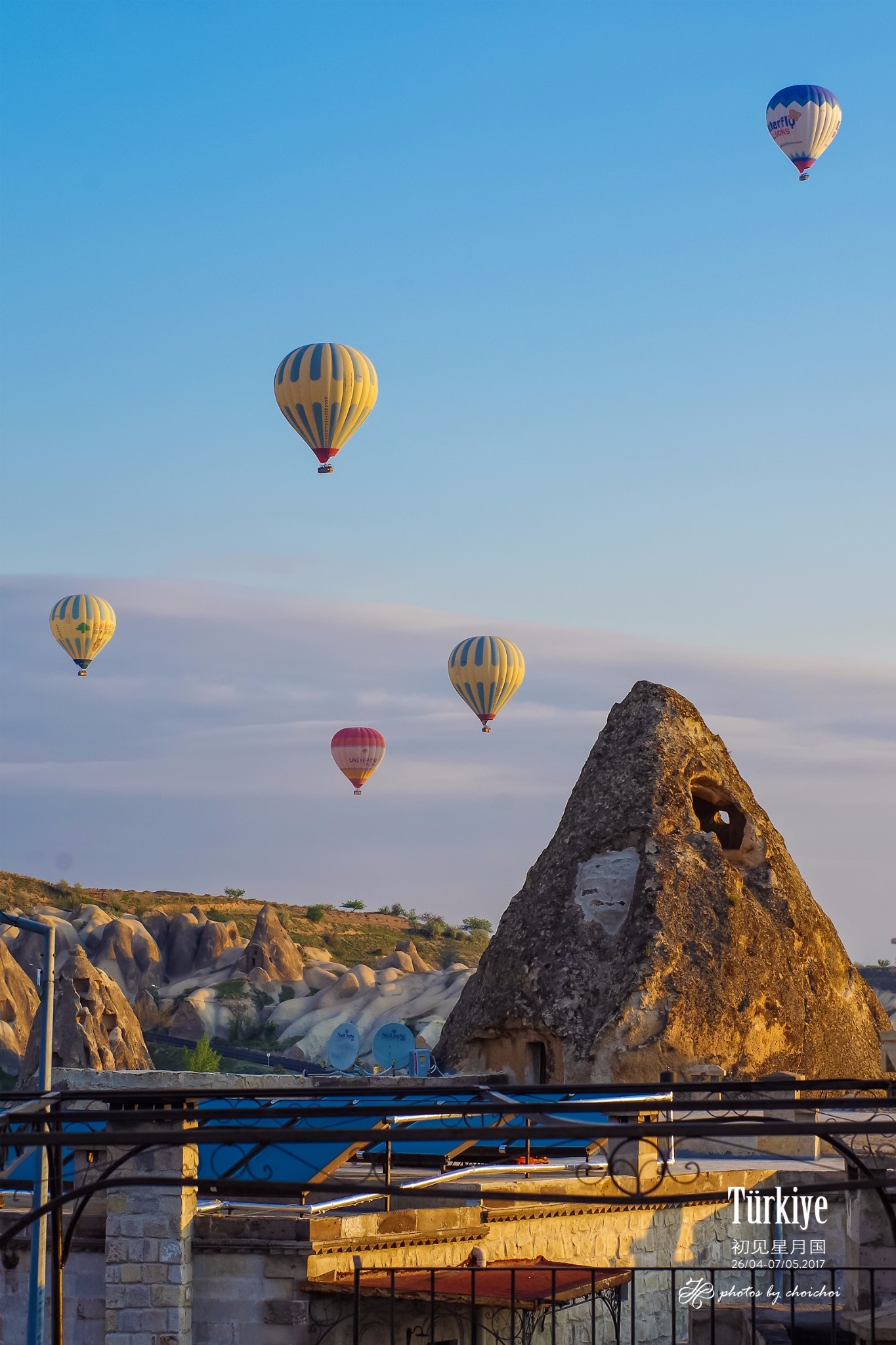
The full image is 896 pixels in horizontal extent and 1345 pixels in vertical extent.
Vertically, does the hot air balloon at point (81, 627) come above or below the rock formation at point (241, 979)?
above

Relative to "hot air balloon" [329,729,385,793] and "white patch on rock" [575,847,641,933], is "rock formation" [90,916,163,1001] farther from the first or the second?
"white patch on rock" [575,847,641,933]

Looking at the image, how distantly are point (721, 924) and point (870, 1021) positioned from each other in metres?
4.37

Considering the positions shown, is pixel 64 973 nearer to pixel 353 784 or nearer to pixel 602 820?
pixel 353 784

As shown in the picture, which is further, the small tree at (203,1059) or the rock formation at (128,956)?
the rock formation at (128,956)

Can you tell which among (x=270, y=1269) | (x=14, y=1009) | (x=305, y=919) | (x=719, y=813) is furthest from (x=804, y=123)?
(x=305, y=919)

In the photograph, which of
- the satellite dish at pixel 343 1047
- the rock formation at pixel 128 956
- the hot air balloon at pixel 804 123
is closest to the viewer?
the satellite dish at pixel 343 1047

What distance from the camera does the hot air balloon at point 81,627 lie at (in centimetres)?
5528

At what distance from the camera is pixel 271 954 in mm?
79750

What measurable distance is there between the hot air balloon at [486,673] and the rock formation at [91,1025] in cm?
1409

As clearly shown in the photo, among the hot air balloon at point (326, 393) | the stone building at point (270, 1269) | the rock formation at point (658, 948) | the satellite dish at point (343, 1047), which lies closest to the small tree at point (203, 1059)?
the hot air balloon at point (326, 393)

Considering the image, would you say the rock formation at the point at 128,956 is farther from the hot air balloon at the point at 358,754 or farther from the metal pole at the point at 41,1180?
the metal pole at the point at 41,1180

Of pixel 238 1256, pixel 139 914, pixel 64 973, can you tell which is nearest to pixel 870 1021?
pixel 238 1256

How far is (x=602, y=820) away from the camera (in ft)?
91.5

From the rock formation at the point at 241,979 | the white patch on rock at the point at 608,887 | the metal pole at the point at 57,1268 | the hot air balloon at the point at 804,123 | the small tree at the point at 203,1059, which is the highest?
the hot air balloon at the point at 804,123
